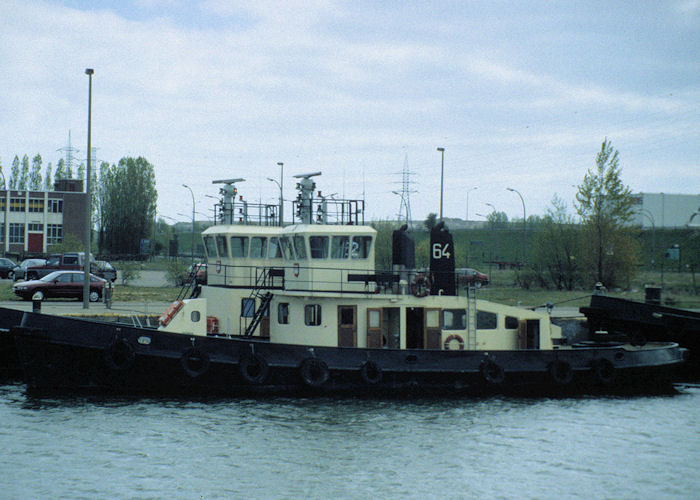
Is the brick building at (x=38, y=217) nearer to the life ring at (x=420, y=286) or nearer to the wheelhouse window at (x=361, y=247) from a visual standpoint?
the wheelhouse window at (x=361, y=247)

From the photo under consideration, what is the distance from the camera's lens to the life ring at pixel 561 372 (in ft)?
58.6

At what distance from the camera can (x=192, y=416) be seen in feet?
50.5

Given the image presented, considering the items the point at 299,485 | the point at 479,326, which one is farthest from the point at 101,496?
the point at 479,326

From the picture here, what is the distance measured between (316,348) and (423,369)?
2715 mm

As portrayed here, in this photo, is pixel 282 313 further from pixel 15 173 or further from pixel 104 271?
pixel 15 173

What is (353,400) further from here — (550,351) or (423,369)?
(550,351)

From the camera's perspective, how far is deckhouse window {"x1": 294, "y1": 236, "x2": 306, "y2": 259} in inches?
702

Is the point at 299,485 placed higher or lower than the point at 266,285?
lower

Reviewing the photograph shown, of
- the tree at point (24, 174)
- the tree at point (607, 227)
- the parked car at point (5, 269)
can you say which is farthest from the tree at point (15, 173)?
the tree at point (607, 227)

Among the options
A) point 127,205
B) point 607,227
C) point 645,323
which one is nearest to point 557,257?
point 607,227

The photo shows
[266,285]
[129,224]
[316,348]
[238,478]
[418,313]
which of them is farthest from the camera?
[129,224]

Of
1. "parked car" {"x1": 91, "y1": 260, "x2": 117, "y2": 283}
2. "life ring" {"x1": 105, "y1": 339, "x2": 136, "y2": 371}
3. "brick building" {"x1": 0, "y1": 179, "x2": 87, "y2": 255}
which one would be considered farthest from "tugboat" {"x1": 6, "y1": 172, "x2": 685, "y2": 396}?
"brick building" {"x1": 0, "y1": 179, "x2": 87, "y2": 255}

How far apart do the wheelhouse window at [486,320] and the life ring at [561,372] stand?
1.80 meters

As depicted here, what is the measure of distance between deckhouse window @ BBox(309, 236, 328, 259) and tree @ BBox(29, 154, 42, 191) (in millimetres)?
71773
